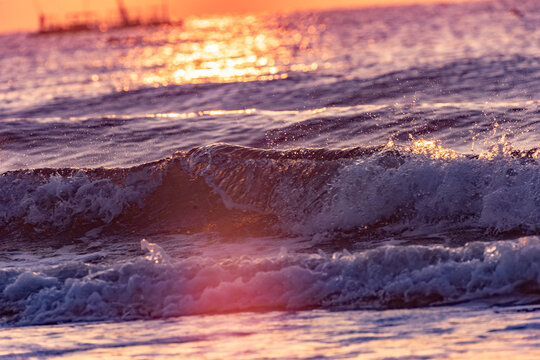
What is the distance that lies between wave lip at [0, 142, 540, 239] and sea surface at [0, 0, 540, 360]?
0.08 ft

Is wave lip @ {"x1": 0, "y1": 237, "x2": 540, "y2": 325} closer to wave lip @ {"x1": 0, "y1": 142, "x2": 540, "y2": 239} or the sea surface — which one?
the sea surface

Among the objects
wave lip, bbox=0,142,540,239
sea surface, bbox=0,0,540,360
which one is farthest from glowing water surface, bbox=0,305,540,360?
wave lip, bbox=0,142,540,239

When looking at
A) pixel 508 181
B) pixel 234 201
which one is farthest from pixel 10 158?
pixel 508 181

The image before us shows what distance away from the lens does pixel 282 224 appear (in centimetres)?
957

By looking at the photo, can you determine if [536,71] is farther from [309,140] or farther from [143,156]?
[143,156]

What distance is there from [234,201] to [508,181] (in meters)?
3.37

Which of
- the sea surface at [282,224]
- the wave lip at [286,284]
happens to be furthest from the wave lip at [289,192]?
the wave lip at [286,284]

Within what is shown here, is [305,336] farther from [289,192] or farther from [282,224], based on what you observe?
[289,192]

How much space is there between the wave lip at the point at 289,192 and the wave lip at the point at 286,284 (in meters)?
1.89

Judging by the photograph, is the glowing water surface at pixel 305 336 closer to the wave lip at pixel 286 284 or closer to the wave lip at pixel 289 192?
the wave lip at pixel 286 284

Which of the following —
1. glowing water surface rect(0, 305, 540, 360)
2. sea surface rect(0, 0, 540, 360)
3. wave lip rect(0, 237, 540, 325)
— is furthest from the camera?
wave lip rect(0, 237, 540, 325)

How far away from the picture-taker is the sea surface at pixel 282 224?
232 inches

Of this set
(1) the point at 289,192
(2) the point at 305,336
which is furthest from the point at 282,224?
(2) the point at 305,336

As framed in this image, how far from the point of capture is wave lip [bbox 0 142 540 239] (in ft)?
30.1
